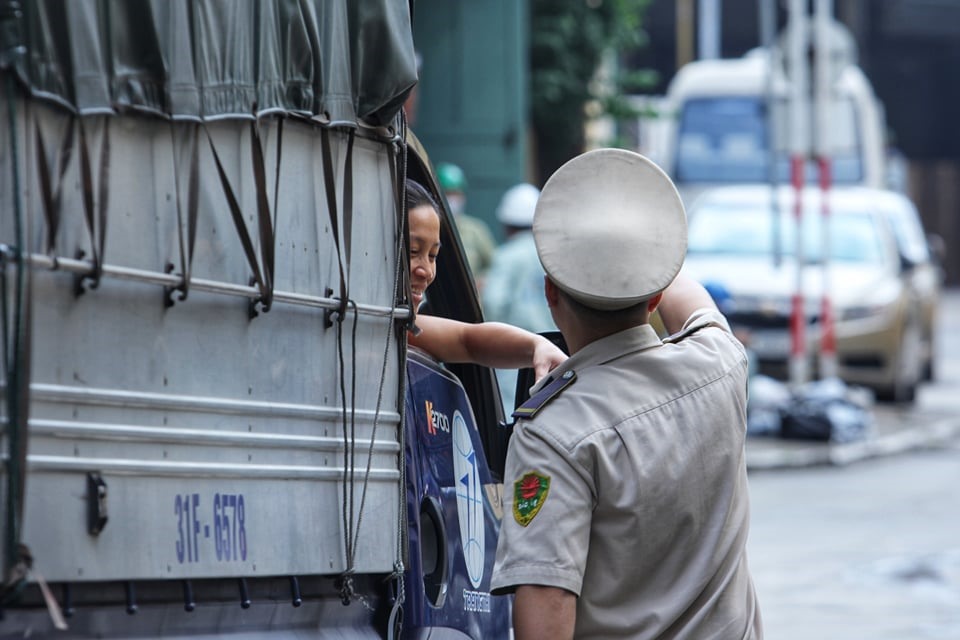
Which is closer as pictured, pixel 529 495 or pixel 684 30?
pixel 529 495

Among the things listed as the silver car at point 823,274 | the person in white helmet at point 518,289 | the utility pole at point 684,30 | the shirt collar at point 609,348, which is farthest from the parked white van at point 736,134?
the shirt collar at point 609,348

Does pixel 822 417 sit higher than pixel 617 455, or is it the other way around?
pixel 617 455

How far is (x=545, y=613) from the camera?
8.56ft

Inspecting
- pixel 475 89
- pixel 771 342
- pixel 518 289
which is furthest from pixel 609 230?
pixel 771 342

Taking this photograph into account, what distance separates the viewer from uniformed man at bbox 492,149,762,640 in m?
2.63

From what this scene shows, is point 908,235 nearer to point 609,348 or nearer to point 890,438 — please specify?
point 890,438

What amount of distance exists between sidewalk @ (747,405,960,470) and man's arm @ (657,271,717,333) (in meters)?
9.26

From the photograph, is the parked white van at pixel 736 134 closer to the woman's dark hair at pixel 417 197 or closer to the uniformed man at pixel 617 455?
the woman's dark hair at pixel 417 197

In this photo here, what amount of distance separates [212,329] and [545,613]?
70 centimetres

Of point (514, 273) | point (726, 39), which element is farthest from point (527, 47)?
point (726, 39)

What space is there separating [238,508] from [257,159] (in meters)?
0.57

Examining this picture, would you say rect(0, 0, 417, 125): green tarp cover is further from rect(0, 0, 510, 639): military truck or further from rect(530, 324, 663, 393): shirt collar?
rect(530, 324, 663, 393): shirt collar

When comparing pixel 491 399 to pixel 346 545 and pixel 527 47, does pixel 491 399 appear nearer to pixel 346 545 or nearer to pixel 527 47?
pixel 346 545

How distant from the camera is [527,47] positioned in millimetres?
18516
